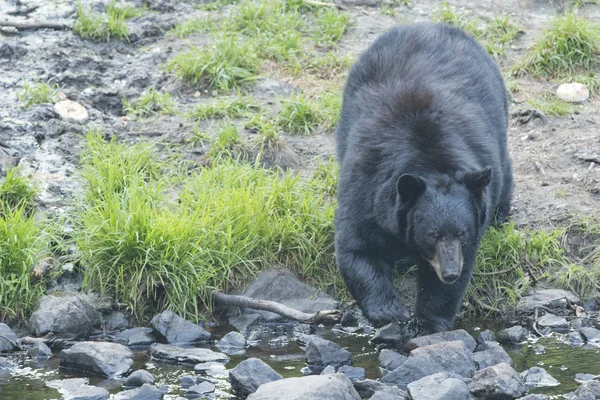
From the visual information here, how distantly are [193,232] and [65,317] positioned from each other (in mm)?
1026

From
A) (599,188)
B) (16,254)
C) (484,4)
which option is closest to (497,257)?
(599,188)

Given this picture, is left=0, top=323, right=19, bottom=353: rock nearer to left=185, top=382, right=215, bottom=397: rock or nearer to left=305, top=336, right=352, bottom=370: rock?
left=185, top=382, right=215, bottom=397: rock

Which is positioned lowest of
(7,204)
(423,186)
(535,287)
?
(535,287)

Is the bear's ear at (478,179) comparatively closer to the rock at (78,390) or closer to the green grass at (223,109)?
the rock at (78,390)

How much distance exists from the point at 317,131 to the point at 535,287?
2520mm

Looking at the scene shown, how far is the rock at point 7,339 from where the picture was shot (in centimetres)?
591

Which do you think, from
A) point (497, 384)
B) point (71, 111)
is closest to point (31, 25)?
point (71, 111)

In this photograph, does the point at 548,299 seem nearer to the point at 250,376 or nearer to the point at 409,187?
the point at 409,187

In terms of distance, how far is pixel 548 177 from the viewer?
8.01 meters

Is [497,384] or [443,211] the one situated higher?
[443,211]

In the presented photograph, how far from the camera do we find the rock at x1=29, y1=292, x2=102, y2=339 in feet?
20.3

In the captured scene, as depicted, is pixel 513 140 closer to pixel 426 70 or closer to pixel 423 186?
pixel 426 70

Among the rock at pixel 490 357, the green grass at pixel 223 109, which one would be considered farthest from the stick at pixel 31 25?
the rock at pixel 490 357

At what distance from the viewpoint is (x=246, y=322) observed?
21.4ft
